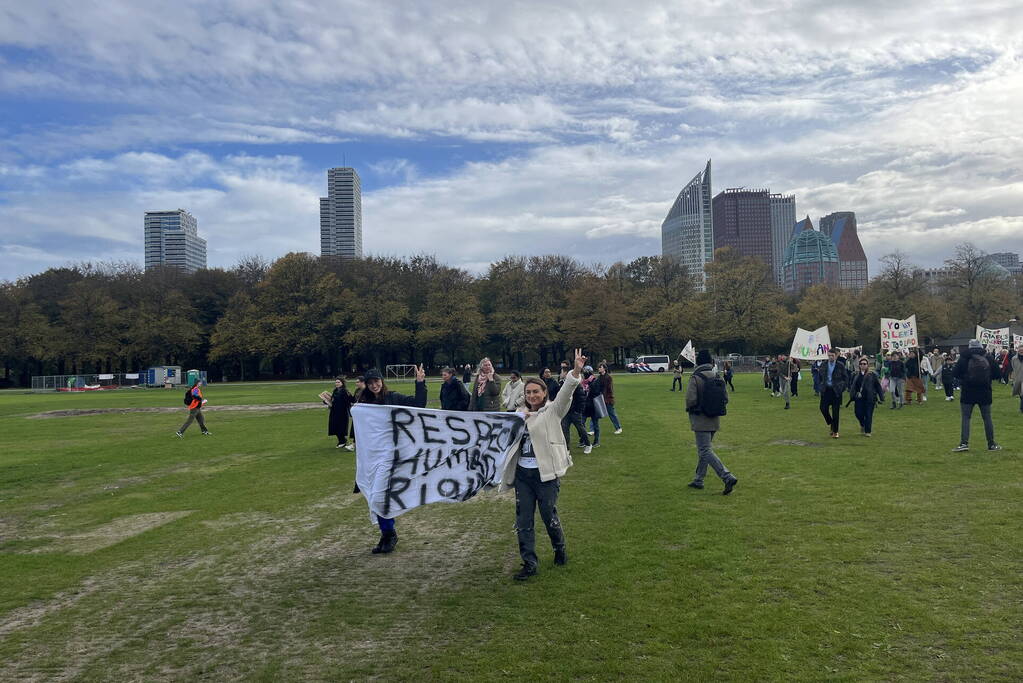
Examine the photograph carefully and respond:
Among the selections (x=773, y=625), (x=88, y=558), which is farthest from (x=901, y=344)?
(x=88, y=558)

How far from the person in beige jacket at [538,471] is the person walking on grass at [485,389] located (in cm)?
626

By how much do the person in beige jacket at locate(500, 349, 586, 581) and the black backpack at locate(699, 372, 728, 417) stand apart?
4.07 meters

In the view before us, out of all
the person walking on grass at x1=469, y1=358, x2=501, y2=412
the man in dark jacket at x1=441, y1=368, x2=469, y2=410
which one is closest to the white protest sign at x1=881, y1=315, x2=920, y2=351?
the person walking on grass at x1=469, y1=358, x2=501, y2=412

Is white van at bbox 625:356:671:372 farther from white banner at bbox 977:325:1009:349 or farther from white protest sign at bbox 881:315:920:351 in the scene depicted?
white protest sign at bbox 881:315:920:351

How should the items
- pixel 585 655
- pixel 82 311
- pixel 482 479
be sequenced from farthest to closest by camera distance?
pixel 82 311, pixel 482 479, pixel 585 655

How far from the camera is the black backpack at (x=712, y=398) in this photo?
11016mm

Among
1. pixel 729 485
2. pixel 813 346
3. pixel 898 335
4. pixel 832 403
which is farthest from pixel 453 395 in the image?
pixel 813 346

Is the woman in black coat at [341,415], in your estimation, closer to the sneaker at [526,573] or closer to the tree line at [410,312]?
the sneaker at [526,573]

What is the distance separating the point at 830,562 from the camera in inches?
288

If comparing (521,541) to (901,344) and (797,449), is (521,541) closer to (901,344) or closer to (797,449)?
(797,449)

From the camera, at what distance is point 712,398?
11031 mm

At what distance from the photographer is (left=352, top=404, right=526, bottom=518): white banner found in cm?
807

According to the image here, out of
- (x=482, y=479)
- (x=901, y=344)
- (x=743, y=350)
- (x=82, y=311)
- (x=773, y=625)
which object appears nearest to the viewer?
(x=773, y=625)

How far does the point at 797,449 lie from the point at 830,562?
8.71m
